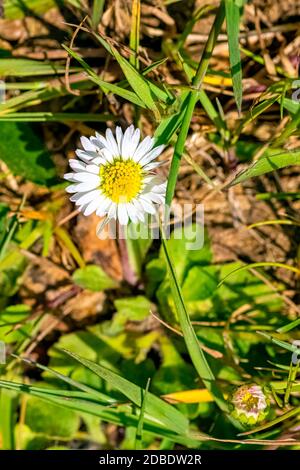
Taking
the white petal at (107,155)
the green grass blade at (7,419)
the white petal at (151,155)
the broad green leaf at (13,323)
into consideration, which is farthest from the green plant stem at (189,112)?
the green grass blade at (7,419)

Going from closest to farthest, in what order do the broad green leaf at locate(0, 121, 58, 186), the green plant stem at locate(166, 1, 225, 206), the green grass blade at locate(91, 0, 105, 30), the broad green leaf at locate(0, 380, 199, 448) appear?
1. the green plant stem at locate(166, 1, 225, 206)
2. the broad green leaf at locate(0, 380, 199, 448)
3. the green grass blade at locate(91, 0, 105, 30)
4. the broad green leaf at locate(0, 121, 58, 186)

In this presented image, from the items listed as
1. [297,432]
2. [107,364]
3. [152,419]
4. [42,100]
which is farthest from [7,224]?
[297,432]

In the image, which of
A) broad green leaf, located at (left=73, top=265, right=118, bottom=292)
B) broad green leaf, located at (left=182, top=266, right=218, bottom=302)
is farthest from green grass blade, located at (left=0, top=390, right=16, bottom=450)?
broad green leaf, located at (left=182, top=266, right=218, bottom=302)

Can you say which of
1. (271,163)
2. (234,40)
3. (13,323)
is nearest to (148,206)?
(271,163)

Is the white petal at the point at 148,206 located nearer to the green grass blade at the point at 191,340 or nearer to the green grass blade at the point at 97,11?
the green grass blade at the point at 191,340

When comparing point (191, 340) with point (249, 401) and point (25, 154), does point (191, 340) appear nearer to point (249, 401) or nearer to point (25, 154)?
point (249, 401)

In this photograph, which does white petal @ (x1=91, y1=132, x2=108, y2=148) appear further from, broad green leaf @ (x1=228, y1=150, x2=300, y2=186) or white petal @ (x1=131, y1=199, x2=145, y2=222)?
broad green leaf @ (x1=228, y1=150, x2=300, y2=186)
